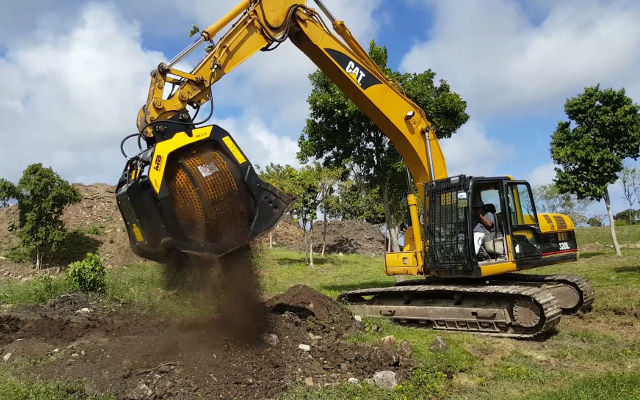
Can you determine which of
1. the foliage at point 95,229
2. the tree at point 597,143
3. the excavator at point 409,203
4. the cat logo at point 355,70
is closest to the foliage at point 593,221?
the tree at point 597,143

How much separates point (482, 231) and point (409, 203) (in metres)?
1.50

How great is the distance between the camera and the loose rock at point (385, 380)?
636 cm

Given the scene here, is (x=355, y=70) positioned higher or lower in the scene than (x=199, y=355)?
higher

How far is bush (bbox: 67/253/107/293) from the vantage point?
11970mm

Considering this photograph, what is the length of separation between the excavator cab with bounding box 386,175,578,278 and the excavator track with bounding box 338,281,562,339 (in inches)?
16.0

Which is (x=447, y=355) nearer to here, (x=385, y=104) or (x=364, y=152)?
(x=385, y=104)

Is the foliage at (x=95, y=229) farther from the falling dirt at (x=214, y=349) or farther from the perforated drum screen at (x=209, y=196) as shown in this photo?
the perforated drum screen at (x=209, y=196)

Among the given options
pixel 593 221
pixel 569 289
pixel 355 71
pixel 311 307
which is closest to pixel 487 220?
pixel 569 289

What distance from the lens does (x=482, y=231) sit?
954 centimetres

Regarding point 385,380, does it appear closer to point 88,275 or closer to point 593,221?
point 88,275

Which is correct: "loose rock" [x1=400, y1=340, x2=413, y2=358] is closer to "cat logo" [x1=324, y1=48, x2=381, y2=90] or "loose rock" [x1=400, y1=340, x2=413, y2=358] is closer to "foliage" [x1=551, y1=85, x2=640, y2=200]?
"cat logo" [x1=324, y1=48, x2=381, y2=90]

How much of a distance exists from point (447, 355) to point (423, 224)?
3.00m

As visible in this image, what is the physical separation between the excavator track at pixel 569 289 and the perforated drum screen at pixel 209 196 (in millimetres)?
5644

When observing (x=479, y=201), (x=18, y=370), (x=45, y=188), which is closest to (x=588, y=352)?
(x=479, y=201)
